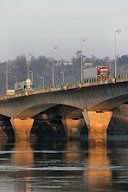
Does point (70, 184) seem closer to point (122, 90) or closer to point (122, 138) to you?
point (122, 90)

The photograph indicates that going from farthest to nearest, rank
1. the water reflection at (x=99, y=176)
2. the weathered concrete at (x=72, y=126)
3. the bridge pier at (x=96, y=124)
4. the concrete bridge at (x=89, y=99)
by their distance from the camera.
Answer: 1. the weathered concrete at (x=72, y=126)
2. the bridge pier at (x=96, y=124)
3. the concrete bridge at (x=89, y=99)
4. the water reflection at (x=99, y=176)

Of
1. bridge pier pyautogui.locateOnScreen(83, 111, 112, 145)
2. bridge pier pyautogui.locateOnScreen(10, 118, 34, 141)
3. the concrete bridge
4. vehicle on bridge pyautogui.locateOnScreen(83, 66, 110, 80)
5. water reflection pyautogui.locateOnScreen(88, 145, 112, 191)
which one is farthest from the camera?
bridge pier pyautogui.locateOnScreen(10, 118, 34, 141)

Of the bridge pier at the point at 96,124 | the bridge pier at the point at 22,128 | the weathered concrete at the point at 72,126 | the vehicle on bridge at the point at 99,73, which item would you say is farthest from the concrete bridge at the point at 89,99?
the weathered concrete at the point at 72,126

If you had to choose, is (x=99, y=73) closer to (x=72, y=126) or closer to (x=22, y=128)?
(x=72, y=126)

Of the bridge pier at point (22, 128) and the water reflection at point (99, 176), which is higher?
the water reflection at point (99, 176)

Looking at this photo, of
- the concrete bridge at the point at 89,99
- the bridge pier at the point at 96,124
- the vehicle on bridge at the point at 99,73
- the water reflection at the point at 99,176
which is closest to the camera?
the water reflection at the point at 99,176

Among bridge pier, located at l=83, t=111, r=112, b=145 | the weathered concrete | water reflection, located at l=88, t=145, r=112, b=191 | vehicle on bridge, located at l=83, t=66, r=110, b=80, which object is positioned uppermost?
vehicle on bridge, located at l=83, t=66, r=110, b=80

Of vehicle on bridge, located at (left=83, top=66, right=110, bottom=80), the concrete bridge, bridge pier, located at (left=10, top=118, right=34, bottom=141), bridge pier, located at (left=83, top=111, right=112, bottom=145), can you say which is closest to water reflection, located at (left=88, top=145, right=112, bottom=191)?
the concrete bridge

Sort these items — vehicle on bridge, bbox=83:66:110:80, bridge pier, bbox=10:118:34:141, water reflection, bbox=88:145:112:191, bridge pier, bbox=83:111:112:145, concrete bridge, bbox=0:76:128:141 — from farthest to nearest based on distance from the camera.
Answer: bridge pier, bbox=10:118:34:141
bridge pier, bbox=83:111:112:145
vehicle on bridge, bbox=83:66:110:80
concrete bridge, bbox=0:76:128:141
water reflection, bbox=88:145:112:191

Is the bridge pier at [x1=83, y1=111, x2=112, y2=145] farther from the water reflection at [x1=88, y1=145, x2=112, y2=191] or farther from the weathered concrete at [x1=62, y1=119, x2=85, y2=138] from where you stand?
the water reflection at [x1=88, y1=145, x2=112, y2=191]

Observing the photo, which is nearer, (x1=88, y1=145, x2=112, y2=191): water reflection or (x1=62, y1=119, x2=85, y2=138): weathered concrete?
(x1=88, y1=145, x2=112, y2=191): water reflection

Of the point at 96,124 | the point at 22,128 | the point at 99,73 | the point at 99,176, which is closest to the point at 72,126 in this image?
the point at 22,128

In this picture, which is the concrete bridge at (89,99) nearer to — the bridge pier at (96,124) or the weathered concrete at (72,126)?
the bridge pier at (96,124)

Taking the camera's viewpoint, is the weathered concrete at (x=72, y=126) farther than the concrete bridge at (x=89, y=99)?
Yes
